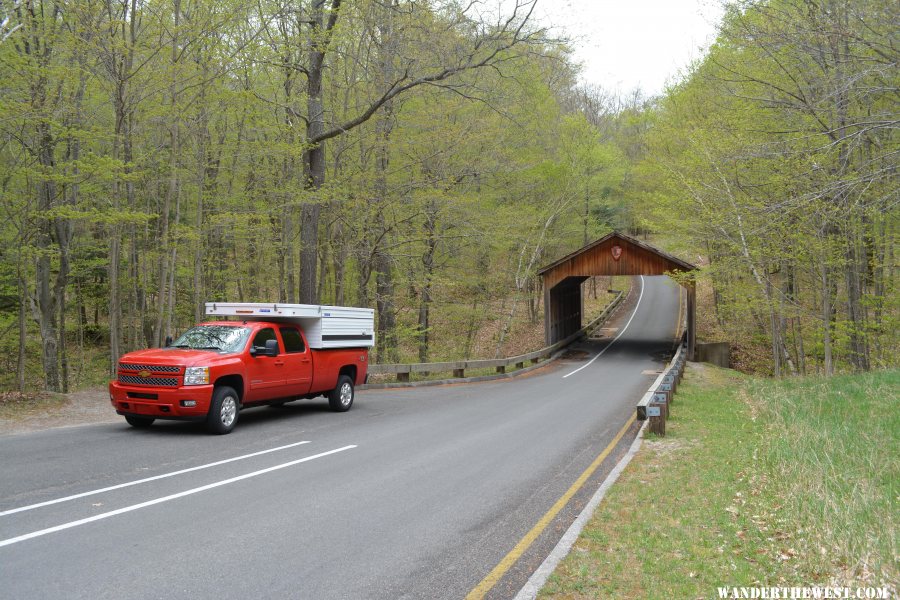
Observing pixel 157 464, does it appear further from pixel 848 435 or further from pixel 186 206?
pixel 186 206

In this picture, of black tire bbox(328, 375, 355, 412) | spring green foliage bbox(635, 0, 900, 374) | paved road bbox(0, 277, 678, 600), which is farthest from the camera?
spring green foliage bbox(635, 0, 900, 374)

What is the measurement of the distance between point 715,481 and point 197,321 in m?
15.5

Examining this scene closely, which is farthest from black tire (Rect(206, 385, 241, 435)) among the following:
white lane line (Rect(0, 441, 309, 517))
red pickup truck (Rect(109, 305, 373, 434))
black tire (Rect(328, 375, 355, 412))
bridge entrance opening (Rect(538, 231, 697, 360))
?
bridge entrance opening (Rect(538, 231, 697, 360))

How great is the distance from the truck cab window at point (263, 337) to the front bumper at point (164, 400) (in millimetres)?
1633

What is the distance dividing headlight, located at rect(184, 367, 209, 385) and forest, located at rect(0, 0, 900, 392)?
6.01 metres

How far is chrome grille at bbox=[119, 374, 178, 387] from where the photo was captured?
9.55 metres

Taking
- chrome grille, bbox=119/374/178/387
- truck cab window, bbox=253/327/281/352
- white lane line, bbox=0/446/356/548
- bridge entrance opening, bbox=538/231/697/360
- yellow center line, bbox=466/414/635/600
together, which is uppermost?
bridge entrance opening, bbox=538/231/697/360

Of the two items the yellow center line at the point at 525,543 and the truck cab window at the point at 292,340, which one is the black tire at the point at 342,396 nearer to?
the truck cab window at the point at 292,340

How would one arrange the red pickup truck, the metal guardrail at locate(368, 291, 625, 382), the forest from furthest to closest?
the metal guardrail at locate(368, 291, 625, 382) → the forest → the red pickup truck

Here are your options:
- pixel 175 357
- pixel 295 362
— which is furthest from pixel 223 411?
pixel 295 362

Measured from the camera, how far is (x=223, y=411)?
10.1m

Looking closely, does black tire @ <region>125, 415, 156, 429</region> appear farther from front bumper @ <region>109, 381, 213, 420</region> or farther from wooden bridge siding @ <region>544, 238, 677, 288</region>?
wooden bridge siding @ <region>544, 238, 677, 288</region>

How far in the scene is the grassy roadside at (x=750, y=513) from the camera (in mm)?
4520

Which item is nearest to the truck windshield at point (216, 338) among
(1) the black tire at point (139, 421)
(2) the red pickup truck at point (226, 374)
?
(2) the red pickup truck at point (226, 374)
